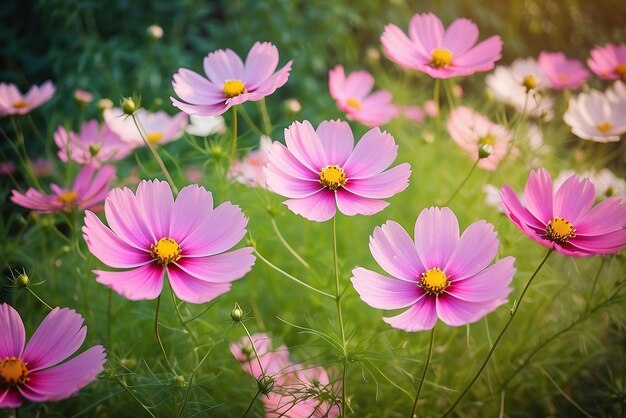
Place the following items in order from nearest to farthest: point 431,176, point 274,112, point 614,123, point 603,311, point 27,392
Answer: point 27,392, point 603,311, point 614,123, point 431,176, point 274,112

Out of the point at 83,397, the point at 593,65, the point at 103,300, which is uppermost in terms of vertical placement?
the point at 593,65

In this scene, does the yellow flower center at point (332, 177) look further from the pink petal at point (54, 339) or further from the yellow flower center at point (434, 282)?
the pink petal at point (54, 339)

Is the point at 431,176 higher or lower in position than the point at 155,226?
higher

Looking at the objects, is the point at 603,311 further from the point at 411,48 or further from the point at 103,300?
the point at 103,300

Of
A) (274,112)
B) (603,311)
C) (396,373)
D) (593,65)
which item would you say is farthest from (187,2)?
(603,311)

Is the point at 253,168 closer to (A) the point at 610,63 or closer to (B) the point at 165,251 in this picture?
(B) the point at 165,251

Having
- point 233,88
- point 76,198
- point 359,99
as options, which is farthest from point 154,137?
point 359,99

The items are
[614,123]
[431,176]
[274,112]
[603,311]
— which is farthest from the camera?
[274,112]

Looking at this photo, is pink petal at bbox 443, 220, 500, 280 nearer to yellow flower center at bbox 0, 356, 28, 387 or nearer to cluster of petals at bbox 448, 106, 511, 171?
cluster of petals at bbox 448, 106, 511, 171
